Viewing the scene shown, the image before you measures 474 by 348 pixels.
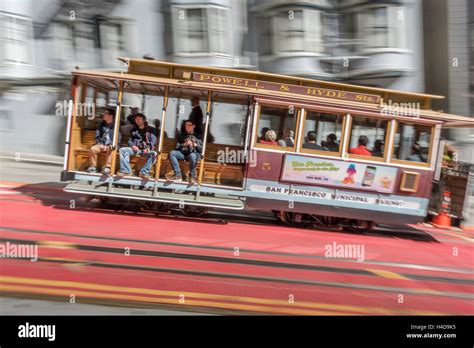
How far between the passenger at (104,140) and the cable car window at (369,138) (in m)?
5.16

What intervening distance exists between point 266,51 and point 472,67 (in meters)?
7.35

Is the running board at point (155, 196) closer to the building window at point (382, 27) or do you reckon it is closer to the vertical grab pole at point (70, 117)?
the vertical grab pole at point (70, 117)

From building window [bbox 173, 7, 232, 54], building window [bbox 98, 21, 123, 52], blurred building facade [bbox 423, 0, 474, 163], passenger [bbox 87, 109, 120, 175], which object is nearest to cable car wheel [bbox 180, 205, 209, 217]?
passenger [bbox 87, 109, 120, 175]

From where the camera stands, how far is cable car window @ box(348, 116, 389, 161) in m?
9.32

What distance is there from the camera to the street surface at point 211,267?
5.54 metres

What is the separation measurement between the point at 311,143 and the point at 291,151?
47 cm

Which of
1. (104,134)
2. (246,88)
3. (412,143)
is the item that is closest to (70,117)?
(104,134)

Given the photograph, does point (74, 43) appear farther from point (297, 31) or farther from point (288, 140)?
point (288, 140)

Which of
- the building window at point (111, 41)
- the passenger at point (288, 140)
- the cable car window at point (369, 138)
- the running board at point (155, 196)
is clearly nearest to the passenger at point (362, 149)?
the cable car window at point (369, 138)

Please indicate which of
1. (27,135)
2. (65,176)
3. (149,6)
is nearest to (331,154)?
(65,176)

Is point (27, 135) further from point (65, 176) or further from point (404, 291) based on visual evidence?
point (404, 291)

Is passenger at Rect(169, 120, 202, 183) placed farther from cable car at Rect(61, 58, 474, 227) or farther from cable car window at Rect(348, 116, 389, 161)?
cable car window at Rect(348, 116, 389, 161)

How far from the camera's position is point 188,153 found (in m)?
9.44

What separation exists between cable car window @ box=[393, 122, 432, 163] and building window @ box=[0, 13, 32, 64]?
44.9 feet
